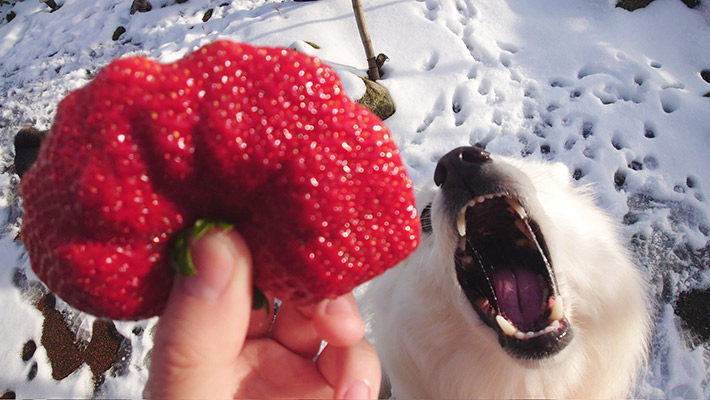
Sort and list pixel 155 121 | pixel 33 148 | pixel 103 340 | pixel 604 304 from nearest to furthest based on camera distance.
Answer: pixel 155 121 → pixel 604 304 → pixel 103 340 → pixel 33 148

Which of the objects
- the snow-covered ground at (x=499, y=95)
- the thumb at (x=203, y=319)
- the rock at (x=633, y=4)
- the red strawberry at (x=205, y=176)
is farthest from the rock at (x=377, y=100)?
the thumb at (x=203, y=319)

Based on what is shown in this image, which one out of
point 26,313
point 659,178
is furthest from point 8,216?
point 659,178

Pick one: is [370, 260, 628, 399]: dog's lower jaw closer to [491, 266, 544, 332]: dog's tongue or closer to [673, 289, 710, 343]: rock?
[491, 266, 544, 332]: dog's tongue

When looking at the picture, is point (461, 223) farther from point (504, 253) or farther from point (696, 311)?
point (696, 311)

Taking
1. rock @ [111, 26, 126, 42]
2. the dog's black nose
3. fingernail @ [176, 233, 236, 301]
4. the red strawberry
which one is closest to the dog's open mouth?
the dog's black nose

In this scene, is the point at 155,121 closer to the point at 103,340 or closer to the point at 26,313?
the point at 103,340
